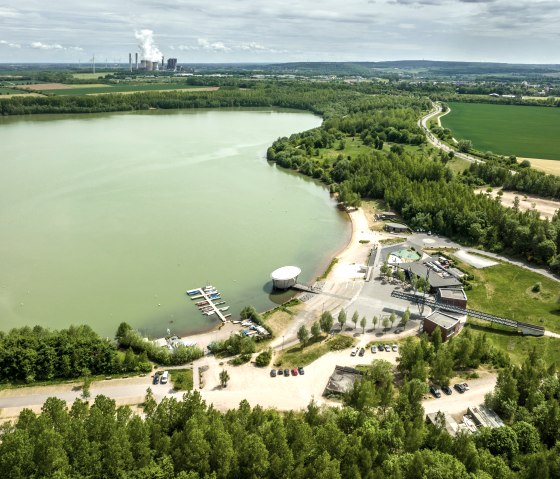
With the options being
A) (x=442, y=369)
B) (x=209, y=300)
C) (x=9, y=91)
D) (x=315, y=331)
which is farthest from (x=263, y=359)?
(x=9, y=91)

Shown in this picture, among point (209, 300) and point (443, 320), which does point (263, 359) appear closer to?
point (209, 300)

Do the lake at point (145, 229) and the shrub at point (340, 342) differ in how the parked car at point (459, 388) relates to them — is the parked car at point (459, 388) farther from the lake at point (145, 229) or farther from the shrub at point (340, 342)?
the lake at point (145, 229)

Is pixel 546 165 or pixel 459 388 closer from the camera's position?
pixel 459 388

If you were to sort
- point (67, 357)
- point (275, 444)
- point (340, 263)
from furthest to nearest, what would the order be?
point (340, 263) → point (67, 357) → point (275, 444)

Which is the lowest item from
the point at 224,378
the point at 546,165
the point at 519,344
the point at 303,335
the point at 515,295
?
the point at 224,378

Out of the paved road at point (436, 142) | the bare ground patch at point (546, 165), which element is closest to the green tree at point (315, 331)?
the paved road at point (436, 142)

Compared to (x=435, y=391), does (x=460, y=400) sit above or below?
below
